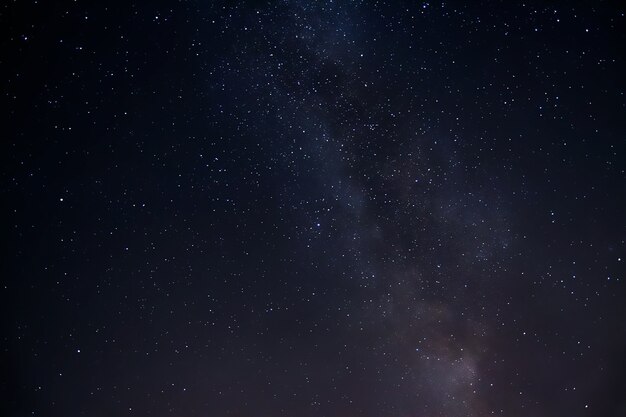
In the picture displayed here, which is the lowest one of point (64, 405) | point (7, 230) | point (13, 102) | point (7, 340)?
point (64, 405)

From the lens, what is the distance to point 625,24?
3.99m

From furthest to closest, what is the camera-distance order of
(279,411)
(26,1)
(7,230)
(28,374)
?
(279,411) < (28,374) < (7,230) < (26,1)

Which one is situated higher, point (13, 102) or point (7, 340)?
point (13, 102)

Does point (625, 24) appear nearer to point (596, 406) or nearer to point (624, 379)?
point (624, 379)

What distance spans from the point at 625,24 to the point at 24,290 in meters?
7.16

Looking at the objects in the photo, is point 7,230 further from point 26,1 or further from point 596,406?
point 596,406

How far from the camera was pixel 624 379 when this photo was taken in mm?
5215

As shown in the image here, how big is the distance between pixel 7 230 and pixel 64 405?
8.19ft

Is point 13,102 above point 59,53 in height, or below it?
below

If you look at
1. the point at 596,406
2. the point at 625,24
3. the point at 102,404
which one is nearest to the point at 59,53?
the point at 102,404

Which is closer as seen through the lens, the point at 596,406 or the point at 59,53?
the point at 59,53

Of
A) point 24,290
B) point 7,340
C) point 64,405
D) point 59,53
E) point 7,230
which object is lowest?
point 64,405

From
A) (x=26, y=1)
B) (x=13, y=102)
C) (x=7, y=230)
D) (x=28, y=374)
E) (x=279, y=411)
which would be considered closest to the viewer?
(x=26, y=1)

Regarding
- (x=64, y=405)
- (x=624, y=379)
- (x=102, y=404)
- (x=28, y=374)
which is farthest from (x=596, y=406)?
(x=28, y=374)
